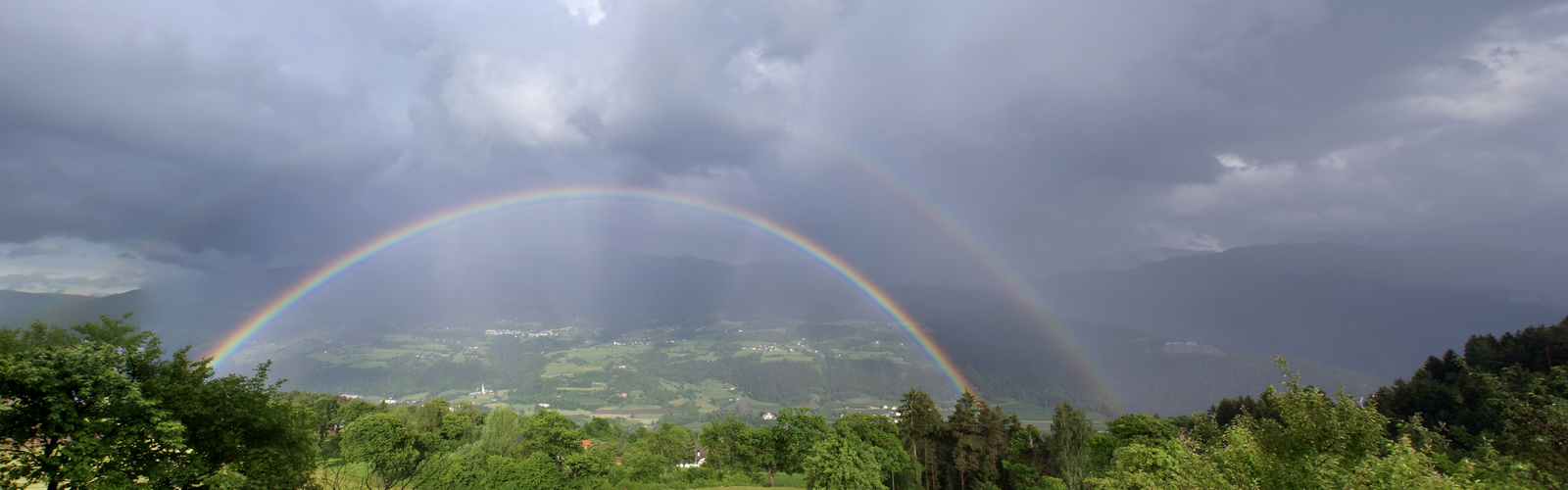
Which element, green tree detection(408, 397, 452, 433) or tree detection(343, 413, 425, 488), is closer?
tree detection(343, 413, 425, 488)

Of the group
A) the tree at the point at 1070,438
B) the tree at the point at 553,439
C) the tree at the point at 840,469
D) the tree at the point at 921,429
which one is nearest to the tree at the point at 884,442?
the tree at the point at 921,429

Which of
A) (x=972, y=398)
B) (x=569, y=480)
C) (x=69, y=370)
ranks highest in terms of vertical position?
(x=69, y=370)

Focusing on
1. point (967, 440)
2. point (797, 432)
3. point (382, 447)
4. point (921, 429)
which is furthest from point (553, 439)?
point (967, 440)

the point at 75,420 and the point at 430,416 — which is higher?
the point at 75,420

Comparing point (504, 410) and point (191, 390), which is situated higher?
point (191, 390)

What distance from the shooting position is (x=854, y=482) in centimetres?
3206

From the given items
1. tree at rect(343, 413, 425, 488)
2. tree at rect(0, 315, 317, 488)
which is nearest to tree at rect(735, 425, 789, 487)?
tree at rect(343, 413, 425, 488)

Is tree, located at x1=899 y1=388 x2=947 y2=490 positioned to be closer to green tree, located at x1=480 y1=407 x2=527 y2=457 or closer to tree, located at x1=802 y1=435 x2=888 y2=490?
tree, located at x1=802 y1=435 x2=888 y2=490

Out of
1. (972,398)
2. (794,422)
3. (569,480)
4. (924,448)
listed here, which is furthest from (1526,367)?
(569,480)

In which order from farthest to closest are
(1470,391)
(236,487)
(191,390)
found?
1. (1470,391)
2. (191,390)
3. (236,487)

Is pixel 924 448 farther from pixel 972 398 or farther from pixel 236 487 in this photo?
pixel 236 487

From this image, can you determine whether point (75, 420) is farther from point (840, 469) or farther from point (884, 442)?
point (884, 442)

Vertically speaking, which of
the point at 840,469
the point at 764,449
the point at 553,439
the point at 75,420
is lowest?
the point at 764,449

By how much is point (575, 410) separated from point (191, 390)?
183 m
